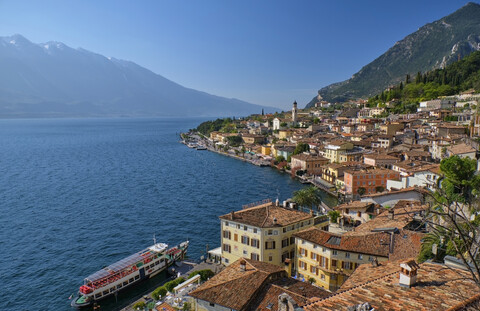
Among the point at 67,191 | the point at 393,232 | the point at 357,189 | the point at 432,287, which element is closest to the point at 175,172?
the point at 67,191

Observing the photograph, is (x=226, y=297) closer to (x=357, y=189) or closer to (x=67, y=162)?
(x=357, y=189)

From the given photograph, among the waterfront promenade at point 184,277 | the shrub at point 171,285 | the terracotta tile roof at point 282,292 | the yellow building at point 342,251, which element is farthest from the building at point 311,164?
the terracotta tile roof at point 282,292

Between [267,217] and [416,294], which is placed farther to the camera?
[267,217]

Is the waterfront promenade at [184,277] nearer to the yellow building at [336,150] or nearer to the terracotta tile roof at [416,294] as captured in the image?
the terracotta tile roof at [416,294]

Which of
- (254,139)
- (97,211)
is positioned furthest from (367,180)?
(254,139)

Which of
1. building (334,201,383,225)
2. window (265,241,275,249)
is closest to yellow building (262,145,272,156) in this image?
building (334,201,383,225)

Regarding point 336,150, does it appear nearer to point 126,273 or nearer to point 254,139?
point 254,139
